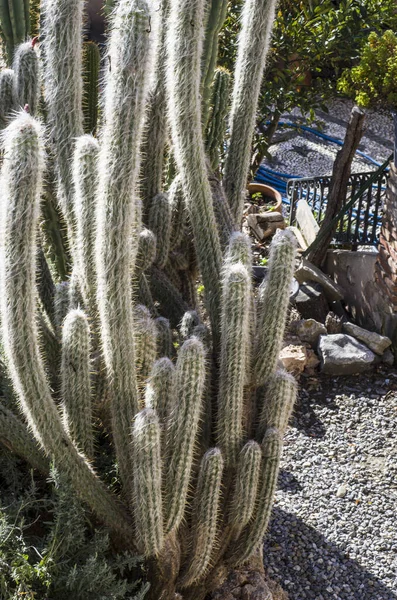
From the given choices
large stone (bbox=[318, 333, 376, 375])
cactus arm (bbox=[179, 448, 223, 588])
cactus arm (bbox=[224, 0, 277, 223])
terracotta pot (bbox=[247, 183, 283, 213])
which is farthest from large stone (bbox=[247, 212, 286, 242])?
cactus arm (bbox=[179, 448, 223, 588])

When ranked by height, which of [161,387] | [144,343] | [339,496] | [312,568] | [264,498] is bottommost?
[312,568]

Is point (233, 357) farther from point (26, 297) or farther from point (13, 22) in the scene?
point (13, 22)

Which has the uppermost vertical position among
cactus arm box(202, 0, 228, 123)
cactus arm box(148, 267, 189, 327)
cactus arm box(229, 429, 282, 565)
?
cactus arm box(202, 0, 228, 123)

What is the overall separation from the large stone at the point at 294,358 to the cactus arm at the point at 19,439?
2.38 meters

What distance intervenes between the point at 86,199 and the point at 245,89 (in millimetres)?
985

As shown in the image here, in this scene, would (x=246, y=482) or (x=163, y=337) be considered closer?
(x=246, y=482)

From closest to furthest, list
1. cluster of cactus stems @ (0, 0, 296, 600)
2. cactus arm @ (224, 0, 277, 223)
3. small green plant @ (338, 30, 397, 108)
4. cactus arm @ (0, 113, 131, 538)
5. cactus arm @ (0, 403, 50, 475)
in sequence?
cactus arm @ (0, 113, 131, 538) → cluster of cactus stems @ (0, 0, 296, 600) → cactus arm @ (0, 403, 50, 475) → cactus arm @ (224, 0, 277, 223) → small green plant @ (338, 30, 397, 108)

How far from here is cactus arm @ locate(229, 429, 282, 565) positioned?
97.5 inches

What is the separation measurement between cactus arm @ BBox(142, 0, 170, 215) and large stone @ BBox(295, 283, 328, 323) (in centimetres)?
211

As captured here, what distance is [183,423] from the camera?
218 centimetres

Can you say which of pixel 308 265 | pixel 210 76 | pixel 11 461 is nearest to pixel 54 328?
pixel 11 461

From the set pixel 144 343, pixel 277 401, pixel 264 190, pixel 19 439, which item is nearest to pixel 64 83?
pixel 144 343

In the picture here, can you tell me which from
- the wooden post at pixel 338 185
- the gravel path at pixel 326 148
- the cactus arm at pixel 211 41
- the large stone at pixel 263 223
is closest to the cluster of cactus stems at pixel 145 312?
the cactus arm at pixel 211 41

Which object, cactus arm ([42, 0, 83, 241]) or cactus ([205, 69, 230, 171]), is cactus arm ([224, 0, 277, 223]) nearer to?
cactus ([205, 69, 230, 171])
